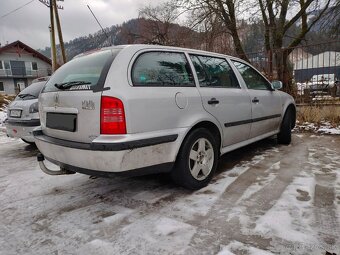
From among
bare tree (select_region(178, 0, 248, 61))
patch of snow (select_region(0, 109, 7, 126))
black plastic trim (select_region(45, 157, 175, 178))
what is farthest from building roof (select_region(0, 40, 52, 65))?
black plastic trim (select_region(45, 157, 175, 178))

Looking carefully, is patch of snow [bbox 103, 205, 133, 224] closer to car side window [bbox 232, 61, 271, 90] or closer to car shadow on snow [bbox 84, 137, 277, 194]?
car shadow on snow [bbox 84, 137, 277, 194]

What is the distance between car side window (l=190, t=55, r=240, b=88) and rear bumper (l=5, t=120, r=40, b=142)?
10.9 feet

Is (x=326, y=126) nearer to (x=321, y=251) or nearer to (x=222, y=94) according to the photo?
(x=222, y=94)

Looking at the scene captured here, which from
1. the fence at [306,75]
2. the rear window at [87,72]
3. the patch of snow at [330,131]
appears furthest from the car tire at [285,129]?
the rear window at [87,72]

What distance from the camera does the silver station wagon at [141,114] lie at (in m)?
2.54

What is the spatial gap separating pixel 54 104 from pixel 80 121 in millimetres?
506

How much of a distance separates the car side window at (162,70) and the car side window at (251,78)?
1.30 meters

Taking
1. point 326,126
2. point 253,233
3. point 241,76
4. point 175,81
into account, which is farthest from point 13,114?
point 326,126

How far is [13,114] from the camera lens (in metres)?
5.57

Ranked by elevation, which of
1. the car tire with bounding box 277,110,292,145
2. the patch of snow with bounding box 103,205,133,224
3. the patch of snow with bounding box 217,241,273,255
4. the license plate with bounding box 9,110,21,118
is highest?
the license plate with bounding box 9,110,21,118

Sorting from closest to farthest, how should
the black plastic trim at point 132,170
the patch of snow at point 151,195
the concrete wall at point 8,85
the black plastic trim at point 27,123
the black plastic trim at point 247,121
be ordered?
the black plastic trim at point 132,170, the patch of snow at point 151,195, the black plastic trim at point 247,121, the black plastic trim at point 27,123, the concrete wall at point 8,85

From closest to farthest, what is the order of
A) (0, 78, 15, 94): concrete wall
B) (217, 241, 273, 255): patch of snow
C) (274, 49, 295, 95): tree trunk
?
(217, 241, 273, 255): patch of snow
(274, 49, 295, 95): tree trunk
(0, 78, 15, 94): concrete wall

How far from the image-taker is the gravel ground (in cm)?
220

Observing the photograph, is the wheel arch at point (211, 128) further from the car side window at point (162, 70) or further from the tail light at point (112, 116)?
the tail light at point (112, 116)
